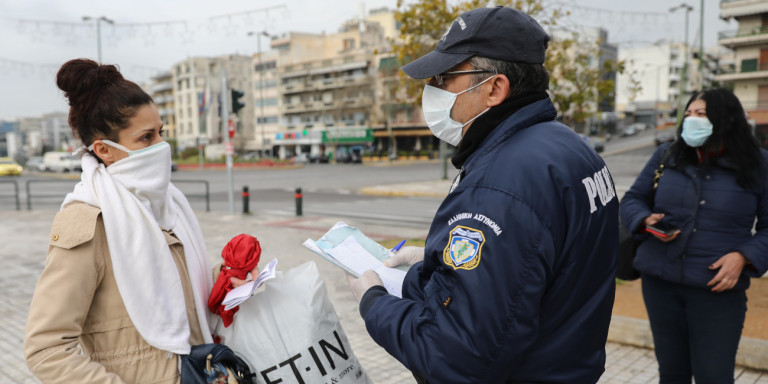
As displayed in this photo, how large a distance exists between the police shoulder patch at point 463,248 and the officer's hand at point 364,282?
15.0 inches

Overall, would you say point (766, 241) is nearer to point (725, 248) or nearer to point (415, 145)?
point (725, 248)

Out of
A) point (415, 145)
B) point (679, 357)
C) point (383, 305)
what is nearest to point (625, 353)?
point (679, 357)

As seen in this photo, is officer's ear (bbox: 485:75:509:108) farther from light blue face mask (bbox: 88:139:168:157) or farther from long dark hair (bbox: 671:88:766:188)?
long dark hair (bbox: 671:88:766:188)

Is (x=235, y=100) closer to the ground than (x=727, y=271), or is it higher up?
higher up

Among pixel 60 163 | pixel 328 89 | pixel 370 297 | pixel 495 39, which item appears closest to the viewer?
pixel 495 39

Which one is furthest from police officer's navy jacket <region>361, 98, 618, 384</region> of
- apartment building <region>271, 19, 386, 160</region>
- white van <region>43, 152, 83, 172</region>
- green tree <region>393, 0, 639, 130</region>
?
apartment building <region>271, 19, 386, 160</region>

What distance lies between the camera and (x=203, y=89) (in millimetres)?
82625

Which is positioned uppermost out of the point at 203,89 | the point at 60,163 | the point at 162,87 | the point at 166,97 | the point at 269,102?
the point at 162,87

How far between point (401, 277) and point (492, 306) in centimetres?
58

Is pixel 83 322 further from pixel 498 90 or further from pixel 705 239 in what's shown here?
pixel 705 239

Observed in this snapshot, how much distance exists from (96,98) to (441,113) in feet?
3.73

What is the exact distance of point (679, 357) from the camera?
2.81 meters

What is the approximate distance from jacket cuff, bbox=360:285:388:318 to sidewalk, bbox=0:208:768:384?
286cm

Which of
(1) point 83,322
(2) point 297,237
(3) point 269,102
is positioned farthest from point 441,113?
(3) point 269,102
